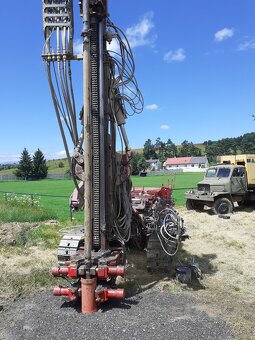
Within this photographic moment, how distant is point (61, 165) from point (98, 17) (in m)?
140

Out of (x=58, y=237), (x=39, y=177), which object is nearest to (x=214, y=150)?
(x=39, y=177)

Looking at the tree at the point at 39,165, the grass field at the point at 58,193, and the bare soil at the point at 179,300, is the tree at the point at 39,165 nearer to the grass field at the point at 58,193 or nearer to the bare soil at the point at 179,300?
the grass field at the point at 58,193

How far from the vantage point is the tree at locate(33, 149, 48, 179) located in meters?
90.9

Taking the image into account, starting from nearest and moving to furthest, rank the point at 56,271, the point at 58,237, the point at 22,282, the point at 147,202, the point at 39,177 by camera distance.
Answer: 1. the point at 56,271
2. the point at 22,282
3. the point at 147,202
4. the point at 58,237
5. the point at 39,177

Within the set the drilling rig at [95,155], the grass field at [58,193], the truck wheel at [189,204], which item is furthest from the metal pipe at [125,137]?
the truck wheel at [189,204]

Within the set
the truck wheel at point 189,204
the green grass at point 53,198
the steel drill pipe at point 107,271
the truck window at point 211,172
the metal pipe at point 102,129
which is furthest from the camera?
the truck window at point 211,172

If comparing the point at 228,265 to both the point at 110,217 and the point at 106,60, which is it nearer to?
the point at 110,217

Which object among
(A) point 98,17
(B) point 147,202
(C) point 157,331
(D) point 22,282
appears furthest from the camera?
(B) point 147,202

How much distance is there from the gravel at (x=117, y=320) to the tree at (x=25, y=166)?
8585cm

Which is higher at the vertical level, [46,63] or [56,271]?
[46,63]

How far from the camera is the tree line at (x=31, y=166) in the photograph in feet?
292

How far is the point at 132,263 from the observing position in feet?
28.6

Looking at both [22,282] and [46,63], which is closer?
[46,63]

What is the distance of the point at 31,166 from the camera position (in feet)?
295
